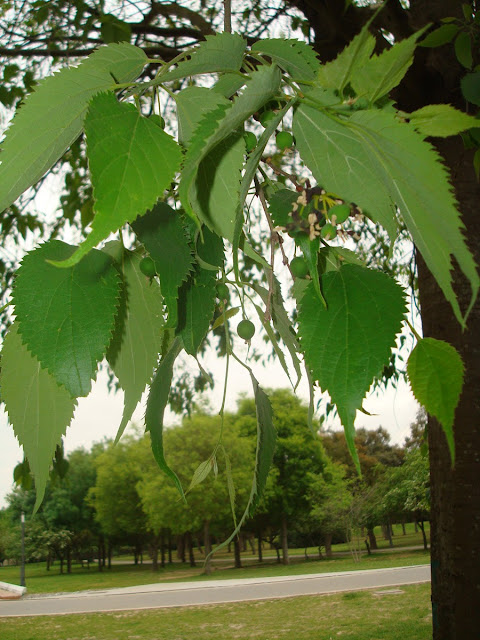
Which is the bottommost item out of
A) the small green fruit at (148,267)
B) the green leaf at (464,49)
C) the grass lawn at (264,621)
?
the grass lawn at (264,621)

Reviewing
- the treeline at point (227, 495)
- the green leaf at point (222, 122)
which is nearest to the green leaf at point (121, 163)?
the green leaf at point (222, 122)

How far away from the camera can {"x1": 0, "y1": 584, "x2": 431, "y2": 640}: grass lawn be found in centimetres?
725

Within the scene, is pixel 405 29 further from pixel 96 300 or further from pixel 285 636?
pixel 285 636

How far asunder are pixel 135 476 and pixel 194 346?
1764 centimetres

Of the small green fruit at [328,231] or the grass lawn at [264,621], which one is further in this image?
the grass lawn at [264,621]

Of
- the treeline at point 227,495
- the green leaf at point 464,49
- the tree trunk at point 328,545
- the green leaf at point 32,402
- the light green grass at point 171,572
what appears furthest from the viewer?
the tree trunk at point 328,545

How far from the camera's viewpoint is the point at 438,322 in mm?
1375

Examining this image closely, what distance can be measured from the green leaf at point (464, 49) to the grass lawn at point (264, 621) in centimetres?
624

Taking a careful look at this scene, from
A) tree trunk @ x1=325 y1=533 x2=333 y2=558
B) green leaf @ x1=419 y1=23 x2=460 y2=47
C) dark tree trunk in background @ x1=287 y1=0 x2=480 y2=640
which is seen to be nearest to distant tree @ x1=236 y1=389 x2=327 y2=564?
tree trunk @ x1=325 y1=533 x2=333 y2=558

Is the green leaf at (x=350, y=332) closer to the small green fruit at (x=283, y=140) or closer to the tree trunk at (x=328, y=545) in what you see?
the small green fruit at (x=283, y=140)

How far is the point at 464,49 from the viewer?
1.04 m

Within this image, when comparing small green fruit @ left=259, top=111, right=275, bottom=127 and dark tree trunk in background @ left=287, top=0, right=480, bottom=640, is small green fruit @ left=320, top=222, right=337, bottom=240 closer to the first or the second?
small green fruit @ left=259, top=111, right=275, bottom=127

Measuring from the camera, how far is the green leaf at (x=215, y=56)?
251 millimetres

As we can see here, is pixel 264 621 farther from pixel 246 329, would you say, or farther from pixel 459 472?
pixel 246 329
